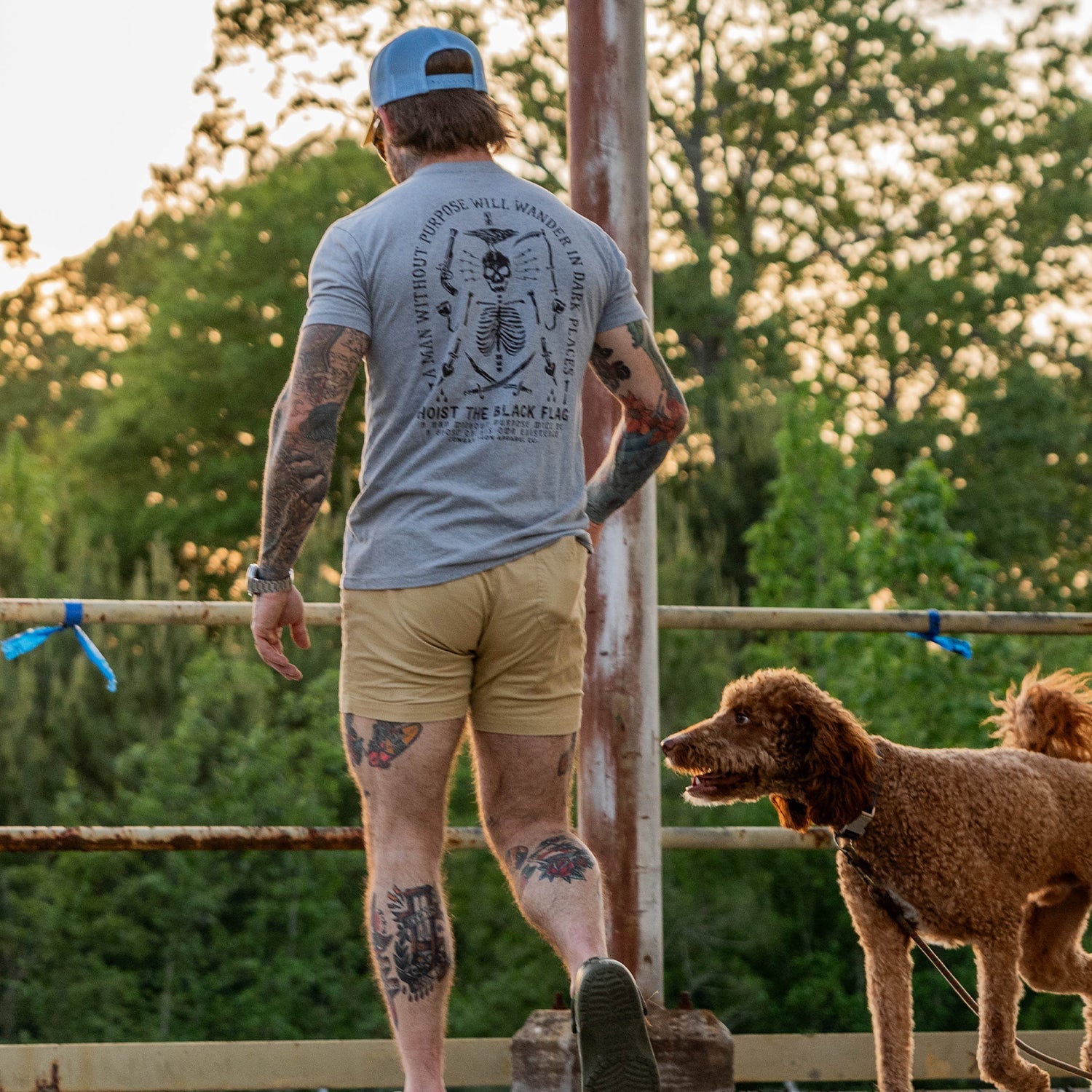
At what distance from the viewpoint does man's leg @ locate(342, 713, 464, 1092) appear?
98.3 inches

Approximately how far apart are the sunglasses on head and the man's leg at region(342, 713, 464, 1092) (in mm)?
1028

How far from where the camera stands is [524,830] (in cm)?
263

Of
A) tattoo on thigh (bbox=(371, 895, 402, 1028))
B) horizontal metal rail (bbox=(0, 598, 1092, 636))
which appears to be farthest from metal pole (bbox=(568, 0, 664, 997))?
tattoo on thigh (bbox=(371, 895, 402, 1028))

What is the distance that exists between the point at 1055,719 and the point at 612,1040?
171 cm

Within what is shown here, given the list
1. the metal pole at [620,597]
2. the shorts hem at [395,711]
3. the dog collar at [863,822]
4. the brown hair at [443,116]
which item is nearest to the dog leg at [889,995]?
the dog collar at [863,822]

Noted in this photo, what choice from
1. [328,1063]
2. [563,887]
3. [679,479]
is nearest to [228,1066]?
[328,1063]

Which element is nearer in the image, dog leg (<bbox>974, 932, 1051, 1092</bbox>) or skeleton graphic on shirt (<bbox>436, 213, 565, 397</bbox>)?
skeleton graphic on shirt (<bbox>436, 213, 565, 397</bbox>)

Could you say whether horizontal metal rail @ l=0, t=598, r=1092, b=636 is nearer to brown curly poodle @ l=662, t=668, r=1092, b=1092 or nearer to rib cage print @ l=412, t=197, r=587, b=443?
brown curly poodle @ l=662, t=668, r=1092, b=1092

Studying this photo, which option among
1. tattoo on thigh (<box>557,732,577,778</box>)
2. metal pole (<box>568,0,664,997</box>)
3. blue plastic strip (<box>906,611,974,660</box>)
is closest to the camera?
tattoo on thigh (<box>557,732,577,778</box>)

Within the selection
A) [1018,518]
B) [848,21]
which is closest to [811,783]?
[1018,518]

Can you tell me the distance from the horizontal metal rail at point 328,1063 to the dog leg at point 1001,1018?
2.60ft

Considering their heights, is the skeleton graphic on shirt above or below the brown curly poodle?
above

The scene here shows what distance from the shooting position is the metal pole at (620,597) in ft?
12.0

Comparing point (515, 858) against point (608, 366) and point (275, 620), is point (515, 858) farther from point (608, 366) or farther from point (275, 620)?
point (608, 366)
